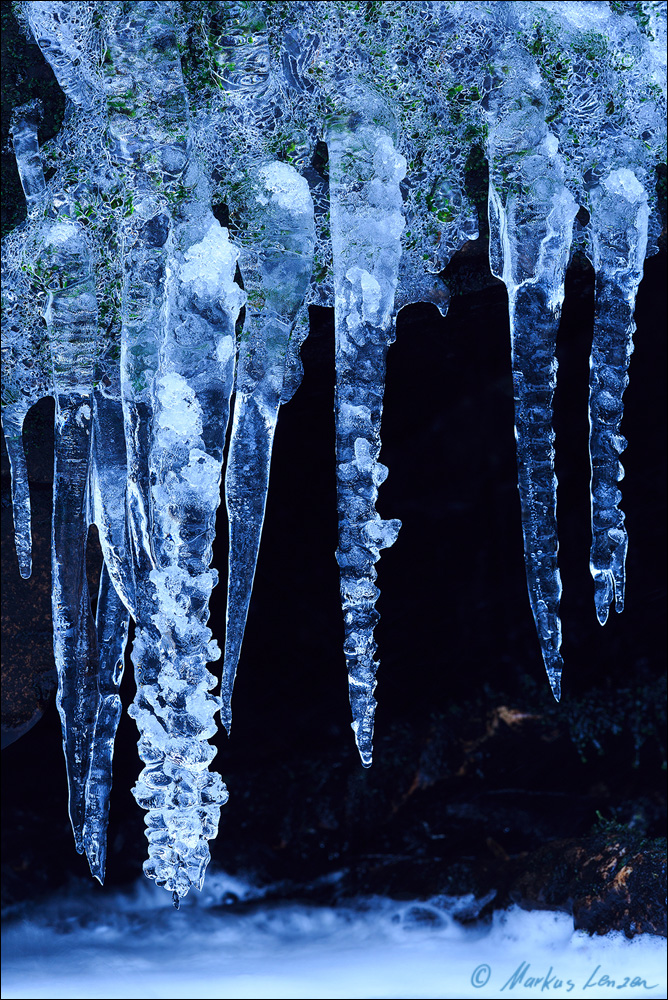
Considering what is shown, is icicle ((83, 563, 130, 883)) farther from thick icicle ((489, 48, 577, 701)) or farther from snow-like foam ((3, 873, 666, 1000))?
snow-like foam ((3, 873, 666, 1000))

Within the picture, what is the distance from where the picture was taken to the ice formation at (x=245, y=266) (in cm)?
147

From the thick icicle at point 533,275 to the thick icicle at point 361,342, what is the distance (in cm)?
21

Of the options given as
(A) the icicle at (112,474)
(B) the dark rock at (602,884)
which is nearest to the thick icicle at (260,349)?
(A) the icicle at (112,474)

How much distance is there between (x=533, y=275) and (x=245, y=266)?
0.53 metres

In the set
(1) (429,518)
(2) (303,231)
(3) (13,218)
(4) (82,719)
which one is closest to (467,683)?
(1) (429,518)

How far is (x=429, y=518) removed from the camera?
8.92 ft

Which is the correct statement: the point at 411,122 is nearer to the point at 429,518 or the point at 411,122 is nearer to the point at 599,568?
the point at 599,568

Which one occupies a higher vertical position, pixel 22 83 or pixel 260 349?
pixel 22 83

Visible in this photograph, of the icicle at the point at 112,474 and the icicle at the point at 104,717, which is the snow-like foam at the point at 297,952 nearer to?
the icicle at the point at 104,717

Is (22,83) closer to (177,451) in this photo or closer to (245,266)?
(245,266)

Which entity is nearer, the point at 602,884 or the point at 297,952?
the point at 602,884

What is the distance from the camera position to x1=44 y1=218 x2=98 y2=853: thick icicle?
5.08 feet

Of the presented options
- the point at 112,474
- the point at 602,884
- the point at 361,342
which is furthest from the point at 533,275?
the point at 602,884

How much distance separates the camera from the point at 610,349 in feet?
5.37
